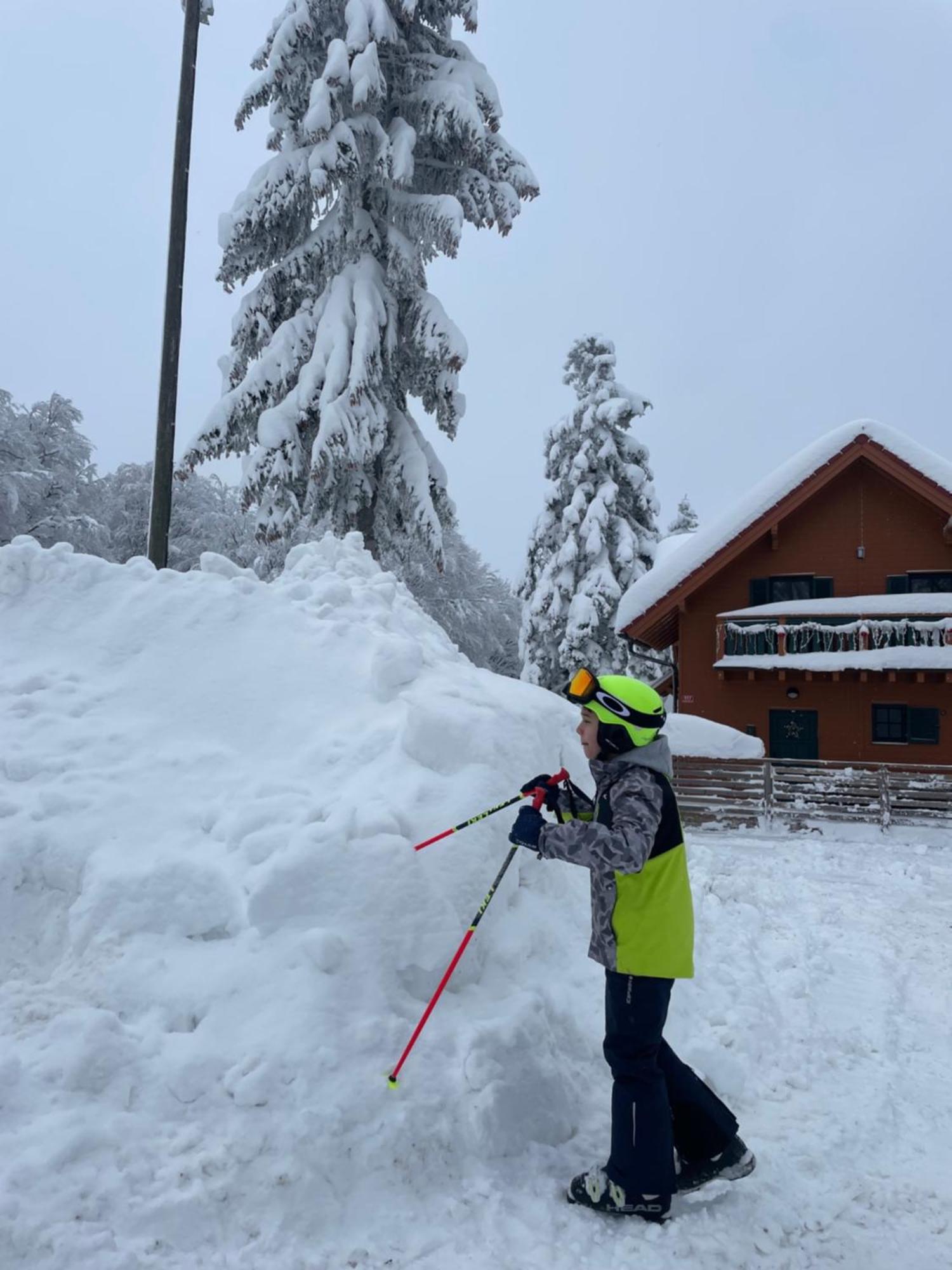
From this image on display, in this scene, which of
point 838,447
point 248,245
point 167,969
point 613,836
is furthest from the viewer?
point 838,447

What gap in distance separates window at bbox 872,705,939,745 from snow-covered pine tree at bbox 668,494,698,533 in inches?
836

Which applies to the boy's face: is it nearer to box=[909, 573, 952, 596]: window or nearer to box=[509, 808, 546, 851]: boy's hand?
box=[509, 808, 546, 851]: boy's hand

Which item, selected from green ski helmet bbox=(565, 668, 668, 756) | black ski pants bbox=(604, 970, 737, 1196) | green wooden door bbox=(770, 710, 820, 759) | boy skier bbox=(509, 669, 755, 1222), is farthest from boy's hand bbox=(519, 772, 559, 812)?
green wooden door bbox=(770, 710, 820, 759)

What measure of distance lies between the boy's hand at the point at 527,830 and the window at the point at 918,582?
18618 millimetres

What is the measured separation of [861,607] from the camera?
18.3 meters

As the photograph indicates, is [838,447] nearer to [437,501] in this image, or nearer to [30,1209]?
[437,501]

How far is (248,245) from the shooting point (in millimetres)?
13188

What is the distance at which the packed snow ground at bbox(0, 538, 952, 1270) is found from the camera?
2602mm

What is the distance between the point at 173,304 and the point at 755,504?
13586 mm

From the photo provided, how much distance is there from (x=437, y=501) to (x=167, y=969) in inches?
436

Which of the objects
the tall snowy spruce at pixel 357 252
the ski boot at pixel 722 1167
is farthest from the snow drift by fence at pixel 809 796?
the ski boot at pixel 722 1167

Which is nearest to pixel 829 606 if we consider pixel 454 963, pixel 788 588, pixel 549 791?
pixel 788 588

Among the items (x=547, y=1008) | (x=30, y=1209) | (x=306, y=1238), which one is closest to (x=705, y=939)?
(x=547, y=1008)

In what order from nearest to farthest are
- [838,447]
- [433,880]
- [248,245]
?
[433,880] → [248,245] → [838,447]
